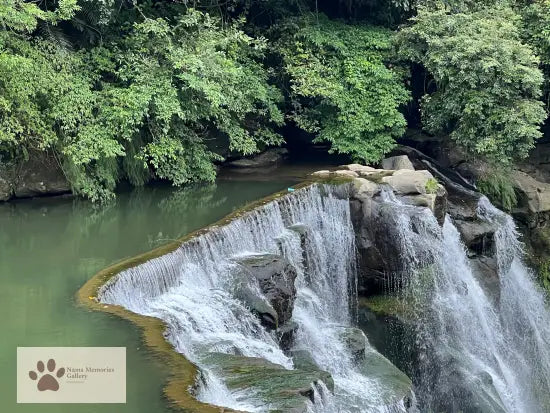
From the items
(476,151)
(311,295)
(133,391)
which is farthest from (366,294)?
(133,391)

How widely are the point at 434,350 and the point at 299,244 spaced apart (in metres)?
2.86

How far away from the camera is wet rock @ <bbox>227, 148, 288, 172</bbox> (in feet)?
54.4

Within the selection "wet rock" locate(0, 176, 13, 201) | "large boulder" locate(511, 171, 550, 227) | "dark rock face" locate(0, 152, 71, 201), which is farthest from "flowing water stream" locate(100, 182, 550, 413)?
"wet rock" locate(0, 176, 13, 201)

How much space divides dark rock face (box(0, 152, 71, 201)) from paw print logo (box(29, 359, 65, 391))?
741cm

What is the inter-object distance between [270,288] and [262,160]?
26.4ft

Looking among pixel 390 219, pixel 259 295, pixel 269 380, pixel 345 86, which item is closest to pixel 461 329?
pixel 390 219

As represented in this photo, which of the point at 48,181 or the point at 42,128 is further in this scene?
the point at 48,181

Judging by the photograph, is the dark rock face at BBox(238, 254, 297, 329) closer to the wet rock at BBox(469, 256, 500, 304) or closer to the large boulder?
the wet rock at BBox(469, 256, 500, 304)

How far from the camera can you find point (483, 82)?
14750mm

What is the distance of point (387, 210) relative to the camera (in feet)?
39.3

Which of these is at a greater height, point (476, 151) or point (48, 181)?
point (476, 151)

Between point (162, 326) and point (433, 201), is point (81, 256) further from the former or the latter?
point (433, 201)

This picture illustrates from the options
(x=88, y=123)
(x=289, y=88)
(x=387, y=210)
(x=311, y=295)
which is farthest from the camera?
(x=289, y=88)

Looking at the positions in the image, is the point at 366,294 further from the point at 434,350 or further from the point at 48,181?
the point at 48,181
